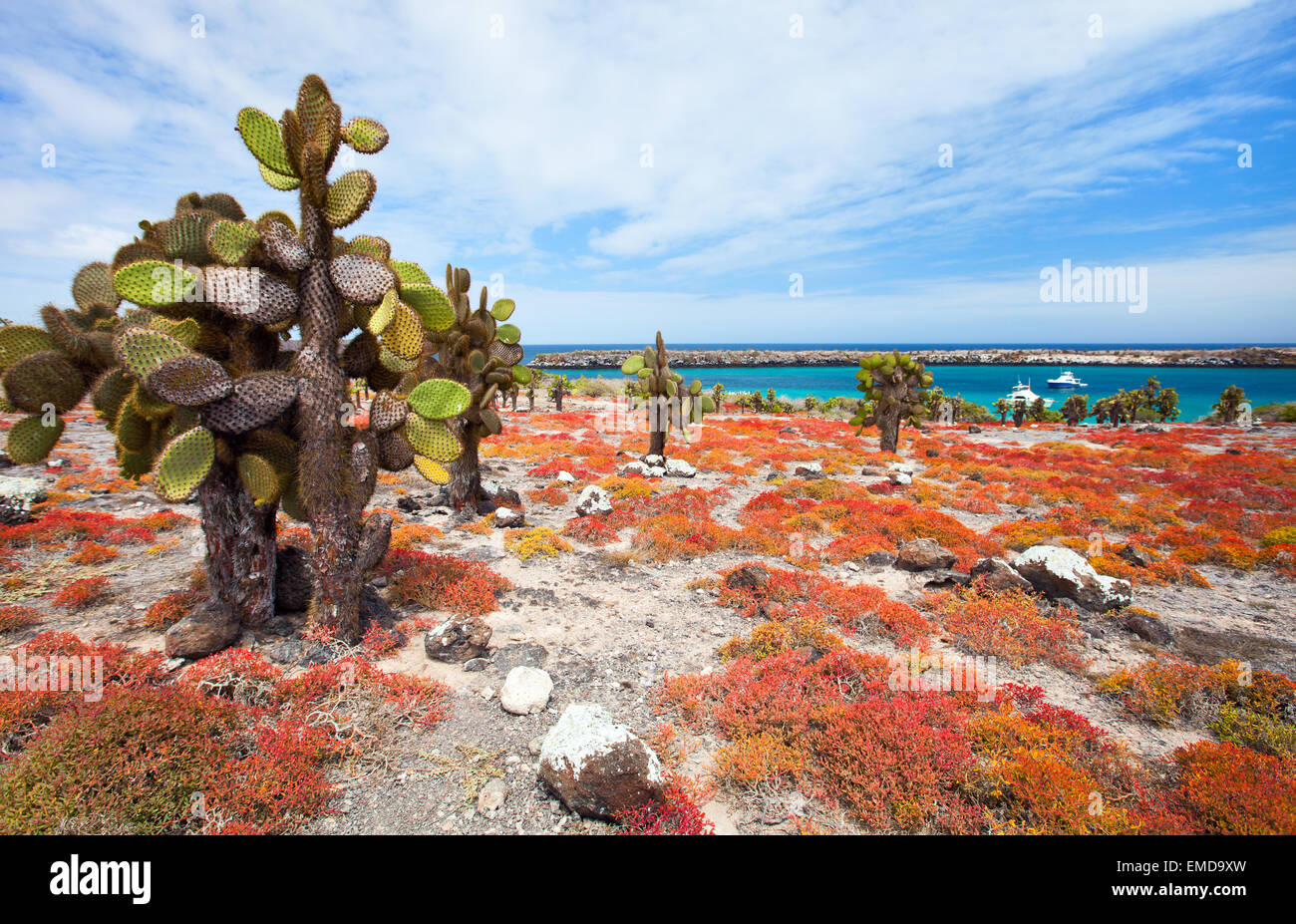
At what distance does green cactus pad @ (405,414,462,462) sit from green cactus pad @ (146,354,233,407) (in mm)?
1760

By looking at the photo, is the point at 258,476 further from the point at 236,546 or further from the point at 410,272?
the point at 410,272

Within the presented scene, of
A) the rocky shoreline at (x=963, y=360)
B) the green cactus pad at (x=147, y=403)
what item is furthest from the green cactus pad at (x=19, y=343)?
the rocky shoreline at (x=963, y=360)

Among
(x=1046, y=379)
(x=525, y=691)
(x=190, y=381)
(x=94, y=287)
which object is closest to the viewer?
(x=190, y=381)

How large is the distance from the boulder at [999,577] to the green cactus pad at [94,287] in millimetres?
12464

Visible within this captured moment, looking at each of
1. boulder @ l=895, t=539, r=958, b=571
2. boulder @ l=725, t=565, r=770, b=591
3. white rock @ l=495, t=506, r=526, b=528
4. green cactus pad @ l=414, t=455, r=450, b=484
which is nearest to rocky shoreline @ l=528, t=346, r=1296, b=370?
white rock @ l=495, t=506, r=526, b=528

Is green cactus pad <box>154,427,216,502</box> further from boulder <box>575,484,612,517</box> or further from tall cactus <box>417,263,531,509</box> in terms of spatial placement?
boulder <box>575,484,612,517</box>

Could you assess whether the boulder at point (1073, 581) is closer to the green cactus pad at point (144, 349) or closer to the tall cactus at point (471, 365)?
the tall cactus at point (471, 365)

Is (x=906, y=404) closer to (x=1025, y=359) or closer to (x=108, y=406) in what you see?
(x=108, y=406)

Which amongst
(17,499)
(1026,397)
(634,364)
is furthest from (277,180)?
(1026,397)

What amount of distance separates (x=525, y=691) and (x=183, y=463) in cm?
398

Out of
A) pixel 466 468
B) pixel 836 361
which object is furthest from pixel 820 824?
pixel 836 361

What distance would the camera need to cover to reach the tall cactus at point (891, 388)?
20484 millimetres

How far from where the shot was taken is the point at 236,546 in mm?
5812

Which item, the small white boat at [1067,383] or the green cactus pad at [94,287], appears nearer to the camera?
the green cactus pad at [94,287]
